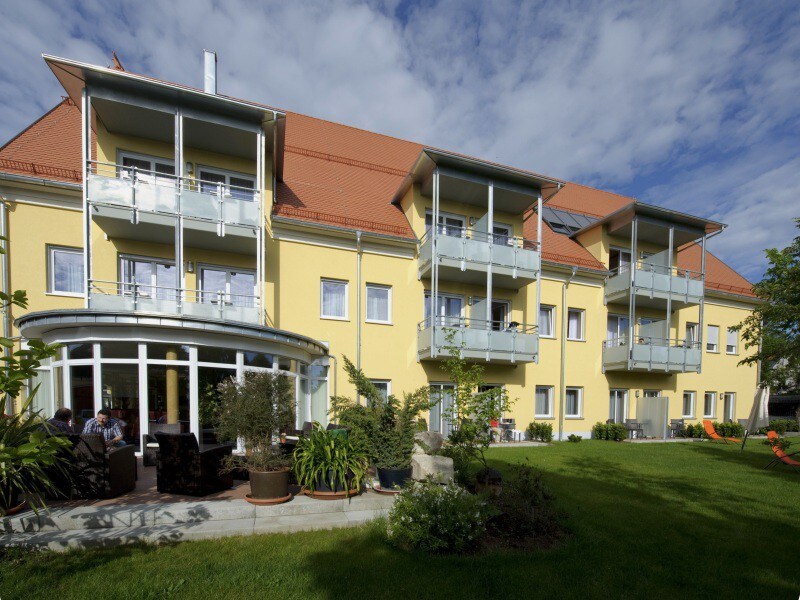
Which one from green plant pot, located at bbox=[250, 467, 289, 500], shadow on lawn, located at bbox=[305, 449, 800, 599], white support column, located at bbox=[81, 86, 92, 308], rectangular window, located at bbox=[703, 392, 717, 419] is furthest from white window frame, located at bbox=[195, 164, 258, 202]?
rectangular window, located at bbox=[703, 392, 717, 419]

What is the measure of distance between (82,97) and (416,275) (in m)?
11.2

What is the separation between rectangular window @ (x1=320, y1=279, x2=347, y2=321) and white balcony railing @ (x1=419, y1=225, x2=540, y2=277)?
3187 millimetres

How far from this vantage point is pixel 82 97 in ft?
34.6

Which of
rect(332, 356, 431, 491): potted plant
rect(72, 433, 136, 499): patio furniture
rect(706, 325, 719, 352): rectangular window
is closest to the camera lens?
rect(72, 433, 136, 499): patio furniture

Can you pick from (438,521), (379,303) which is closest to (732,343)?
(379,303)

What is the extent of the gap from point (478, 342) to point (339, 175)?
9.28 meters

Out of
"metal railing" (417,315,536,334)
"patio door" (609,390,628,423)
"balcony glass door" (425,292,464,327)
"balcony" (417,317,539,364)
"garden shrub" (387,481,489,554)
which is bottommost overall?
"patio door" (609,390,628,423)

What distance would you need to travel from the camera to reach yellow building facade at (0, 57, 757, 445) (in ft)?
30.2

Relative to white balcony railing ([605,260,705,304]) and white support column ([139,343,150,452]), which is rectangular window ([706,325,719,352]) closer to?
white balcony railing ([605,260,705,304])

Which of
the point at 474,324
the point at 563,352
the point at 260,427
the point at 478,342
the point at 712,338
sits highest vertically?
the point at 474,324

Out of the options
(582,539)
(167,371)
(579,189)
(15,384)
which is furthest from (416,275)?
(579,189)

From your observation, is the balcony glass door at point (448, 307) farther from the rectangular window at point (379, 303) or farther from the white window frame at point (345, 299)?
the white window frame at point (345, 299)

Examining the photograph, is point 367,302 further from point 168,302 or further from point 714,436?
point 714,436

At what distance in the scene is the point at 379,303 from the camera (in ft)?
48.3
